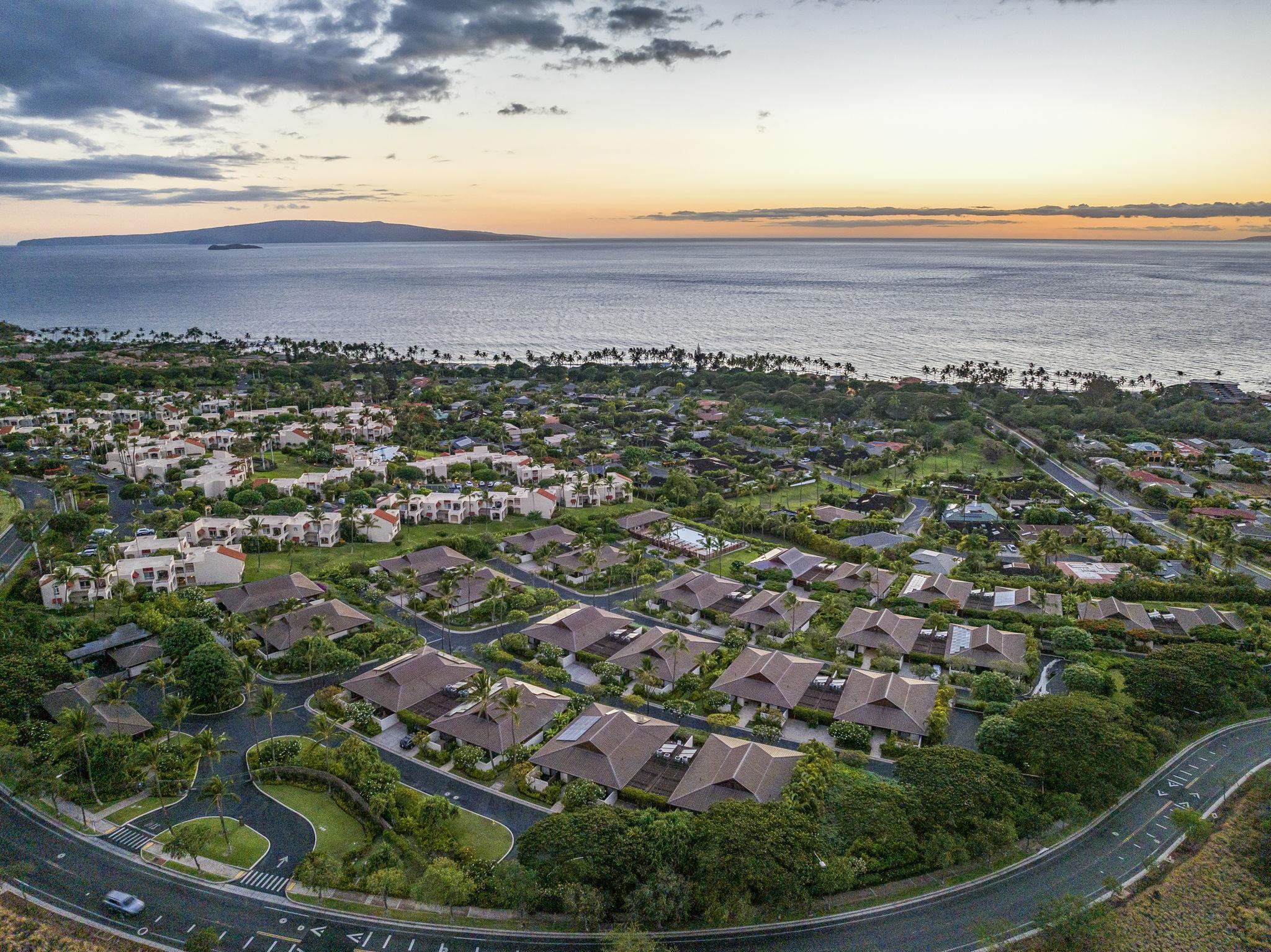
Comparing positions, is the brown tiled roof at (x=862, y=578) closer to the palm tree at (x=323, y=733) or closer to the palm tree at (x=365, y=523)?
the palm tree at (x=323, y=733)

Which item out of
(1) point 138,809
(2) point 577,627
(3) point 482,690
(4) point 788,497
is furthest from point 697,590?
(1) point 138,809

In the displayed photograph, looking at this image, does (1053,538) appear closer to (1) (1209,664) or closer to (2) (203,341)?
(1) (1209,664)

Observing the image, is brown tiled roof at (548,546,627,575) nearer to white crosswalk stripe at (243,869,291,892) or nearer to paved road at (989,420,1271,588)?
white crosswalk stripe at (243,869,291,892)

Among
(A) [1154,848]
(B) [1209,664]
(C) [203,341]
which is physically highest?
(C) [203,341]

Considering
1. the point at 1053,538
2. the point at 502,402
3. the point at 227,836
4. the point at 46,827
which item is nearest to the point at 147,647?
the point at 46,827

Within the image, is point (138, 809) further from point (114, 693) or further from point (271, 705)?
point (271, 705)

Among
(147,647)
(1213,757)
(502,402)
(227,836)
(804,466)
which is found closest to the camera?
(227,836)

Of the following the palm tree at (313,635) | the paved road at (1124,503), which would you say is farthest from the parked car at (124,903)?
the paved road at (1124,503)
